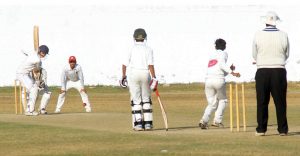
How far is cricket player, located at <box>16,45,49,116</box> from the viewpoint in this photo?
28.7 metres

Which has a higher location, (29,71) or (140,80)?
(29,71)

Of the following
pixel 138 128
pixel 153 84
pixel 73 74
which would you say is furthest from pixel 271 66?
pixel 73 74

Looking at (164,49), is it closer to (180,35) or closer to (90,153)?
(180,35)

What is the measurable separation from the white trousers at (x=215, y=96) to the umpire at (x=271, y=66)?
7.87 feet

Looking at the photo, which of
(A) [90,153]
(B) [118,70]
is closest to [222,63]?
(A) [90,153]

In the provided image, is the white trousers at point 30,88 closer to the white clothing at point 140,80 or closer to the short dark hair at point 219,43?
the white clothing at point 140,80

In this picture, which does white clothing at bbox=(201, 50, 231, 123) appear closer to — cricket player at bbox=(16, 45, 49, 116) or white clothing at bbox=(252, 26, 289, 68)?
white clothing at bbox=(252, 26, 289, 68)

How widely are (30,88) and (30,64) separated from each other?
1.91ft

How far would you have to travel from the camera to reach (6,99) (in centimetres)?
4462

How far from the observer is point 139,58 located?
22328 millimetres

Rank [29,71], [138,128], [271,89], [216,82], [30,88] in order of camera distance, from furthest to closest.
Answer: [29,71]
[30,88]
[216,82]
[138,128]
[271,89]

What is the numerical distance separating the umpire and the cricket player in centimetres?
939

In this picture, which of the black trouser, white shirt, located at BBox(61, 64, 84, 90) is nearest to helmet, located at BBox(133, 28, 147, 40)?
the black trouser

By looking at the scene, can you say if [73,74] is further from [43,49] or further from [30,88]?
[43,49]
